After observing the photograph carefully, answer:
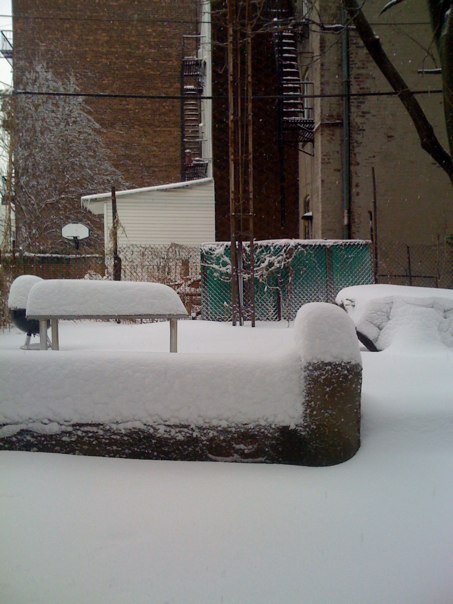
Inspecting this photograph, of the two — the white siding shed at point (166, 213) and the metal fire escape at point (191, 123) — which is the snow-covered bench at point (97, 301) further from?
the metal fire escape at point (191, 123)

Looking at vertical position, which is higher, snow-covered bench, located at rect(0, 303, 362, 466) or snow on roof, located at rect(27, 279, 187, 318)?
snow on roof, located at rect(27, 279, 187, 318)

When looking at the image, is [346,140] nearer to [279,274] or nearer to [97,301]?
[279,274]

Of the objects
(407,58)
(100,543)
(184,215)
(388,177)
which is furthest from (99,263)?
(100,543)

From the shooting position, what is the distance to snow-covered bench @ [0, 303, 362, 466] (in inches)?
127

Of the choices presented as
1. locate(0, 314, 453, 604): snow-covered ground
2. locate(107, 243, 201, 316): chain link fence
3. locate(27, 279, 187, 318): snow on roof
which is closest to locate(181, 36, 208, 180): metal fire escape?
locate(107, 243, 201, 316): chain link fence

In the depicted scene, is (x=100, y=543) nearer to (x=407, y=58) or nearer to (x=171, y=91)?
(x=407, y=58)

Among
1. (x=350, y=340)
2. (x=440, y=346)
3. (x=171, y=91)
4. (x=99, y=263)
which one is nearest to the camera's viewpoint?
(x=350, y=340)

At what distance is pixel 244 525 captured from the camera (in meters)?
2.67

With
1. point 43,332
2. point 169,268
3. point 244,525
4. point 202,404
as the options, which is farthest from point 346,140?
point 244,525

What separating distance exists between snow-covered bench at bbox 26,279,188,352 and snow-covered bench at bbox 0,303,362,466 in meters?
2.25

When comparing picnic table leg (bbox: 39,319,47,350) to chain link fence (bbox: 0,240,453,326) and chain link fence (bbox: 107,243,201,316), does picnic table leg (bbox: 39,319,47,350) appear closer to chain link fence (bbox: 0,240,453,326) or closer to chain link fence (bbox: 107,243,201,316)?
chain link fence (bbox: 0,240,453,326)

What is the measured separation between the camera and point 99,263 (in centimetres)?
1462

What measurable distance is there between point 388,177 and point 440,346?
1031cm

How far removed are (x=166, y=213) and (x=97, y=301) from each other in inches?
513
